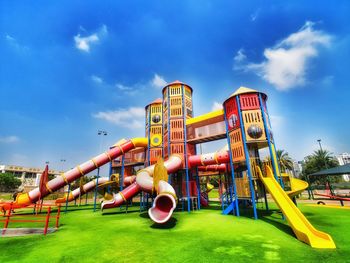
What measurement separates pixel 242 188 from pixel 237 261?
9972 millimetres

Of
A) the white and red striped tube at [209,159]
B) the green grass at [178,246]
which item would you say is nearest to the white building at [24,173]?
the white and red striped tube at [209,159]

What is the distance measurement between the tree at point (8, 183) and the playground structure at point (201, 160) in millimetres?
57753

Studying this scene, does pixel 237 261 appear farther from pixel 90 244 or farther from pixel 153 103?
pixel 153 103

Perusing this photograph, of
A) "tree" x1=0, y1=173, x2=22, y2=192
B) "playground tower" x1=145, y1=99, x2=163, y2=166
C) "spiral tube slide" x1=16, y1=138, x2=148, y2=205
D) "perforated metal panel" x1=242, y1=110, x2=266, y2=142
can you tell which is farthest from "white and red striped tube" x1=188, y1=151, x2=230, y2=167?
"tree" x1=0, y1=173, x2=22, y2=192

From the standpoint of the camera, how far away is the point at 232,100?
17172 mm

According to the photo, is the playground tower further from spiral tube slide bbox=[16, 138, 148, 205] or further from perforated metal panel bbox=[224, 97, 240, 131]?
perforated metal panel bbox=[224, 97, 240, 131]

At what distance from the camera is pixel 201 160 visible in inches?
772

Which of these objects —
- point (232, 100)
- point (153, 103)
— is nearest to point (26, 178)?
point (153, 103)

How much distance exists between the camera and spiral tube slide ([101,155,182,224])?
11.8 meters

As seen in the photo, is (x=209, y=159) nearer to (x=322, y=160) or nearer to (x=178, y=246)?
(x=178, y=246)

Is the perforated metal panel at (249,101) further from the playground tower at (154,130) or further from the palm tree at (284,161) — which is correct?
the palm tree at (284,161)

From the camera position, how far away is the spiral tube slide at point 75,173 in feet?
67.9

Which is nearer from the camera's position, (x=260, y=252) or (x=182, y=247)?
(x=260, y=252)

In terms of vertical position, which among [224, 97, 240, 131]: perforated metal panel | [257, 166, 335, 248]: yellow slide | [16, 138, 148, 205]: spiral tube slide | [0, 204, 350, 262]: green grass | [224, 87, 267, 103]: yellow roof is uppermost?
[224, 87, 267, 103]: yellow roof
